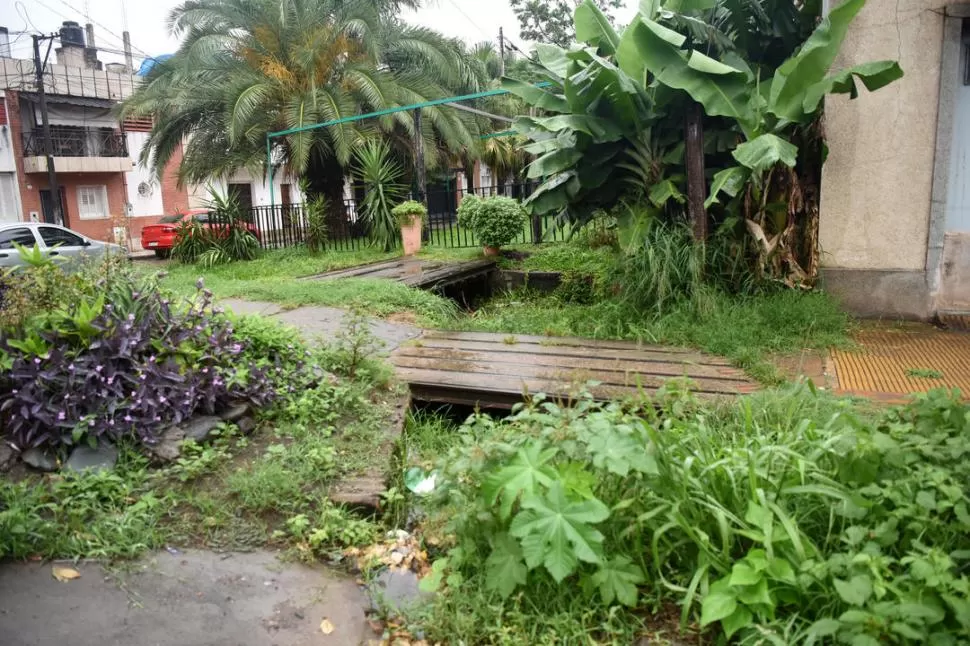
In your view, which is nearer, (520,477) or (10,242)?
(520,477)

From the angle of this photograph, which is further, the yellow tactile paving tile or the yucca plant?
the yucca plant

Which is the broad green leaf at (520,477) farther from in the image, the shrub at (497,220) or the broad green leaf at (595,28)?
the shrub at (497,220)

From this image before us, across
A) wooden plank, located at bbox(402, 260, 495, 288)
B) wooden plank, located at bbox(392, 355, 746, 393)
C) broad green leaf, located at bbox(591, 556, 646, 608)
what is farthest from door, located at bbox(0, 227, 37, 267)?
broad green leaf, located at bbox(591, 556, 646, 608)

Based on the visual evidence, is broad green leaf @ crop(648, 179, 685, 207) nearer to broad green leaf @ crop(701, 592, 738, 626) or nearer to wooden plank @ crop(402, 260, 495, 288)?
wooden plank @ crop(402, 260, 495, 288)

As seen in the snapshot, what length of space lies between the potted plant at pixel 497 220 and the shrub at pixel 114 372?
6.65 meters

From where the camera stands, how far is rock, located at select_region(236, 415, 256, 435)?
402cm

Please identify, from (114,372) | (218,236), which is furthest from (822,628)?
(218,236)

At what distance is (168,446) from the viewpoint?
3707mm

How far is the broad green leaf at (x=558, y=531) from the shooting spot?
2.49 metres

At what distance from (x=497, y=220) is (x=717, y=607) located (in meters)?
8.51

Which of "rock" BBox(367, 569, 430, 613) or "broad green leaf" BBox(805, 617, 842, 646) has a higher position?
"broad green leaf" BBox(805, 617, 842, 646)

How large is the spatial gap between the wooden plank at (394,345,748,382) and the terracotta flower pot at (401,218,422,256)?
7056 mm

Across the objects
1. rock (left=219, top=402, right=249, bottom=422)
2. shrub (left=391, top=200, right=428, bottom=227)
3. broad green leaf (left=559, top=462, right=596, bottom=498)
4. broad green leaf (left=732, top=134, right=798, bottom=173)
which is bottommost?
rock (left=219, top=402, right=249, bottom=422)

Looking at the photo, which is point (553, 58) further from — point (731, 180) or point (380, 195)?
point (380, 195)
